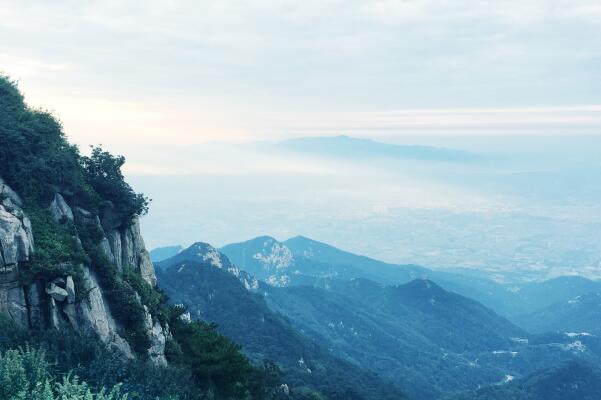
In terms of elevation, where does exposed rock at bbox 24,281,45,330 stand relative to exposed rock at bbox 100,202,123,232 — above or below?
below

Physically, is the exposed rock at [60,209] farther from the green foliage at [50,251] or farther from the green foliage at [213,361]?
the green foliage at [213,361]

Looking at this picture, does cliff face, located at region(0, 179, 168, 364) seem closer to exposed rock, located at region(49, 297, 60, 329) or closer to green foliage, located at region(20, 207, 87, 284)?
exposed rock, located at region(49, 297, 60, 329)

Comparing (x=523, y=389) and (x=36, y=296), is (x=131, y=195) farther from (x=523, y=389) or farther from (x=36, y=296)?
(x=523, y=389)

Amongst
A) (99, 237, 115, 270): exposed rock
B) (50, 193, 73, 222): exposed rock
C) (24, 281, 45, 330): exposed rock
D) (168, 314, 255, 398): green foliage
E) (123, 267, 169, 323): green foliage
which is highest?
(50, 193, 73, 222): exposed rock

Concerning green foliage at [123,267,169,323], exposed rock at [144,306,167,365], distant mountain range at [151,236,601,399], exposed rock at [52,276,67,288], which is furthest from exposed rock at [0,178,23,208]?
distant mountain range at [151,236,601,399]

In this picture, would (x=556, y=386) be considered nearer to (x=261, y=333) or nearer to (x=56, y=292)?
(x=261, y=333)

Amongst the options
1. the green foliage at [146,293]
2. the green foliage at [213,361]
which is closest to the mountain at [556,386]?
the green foliage at [213,361]

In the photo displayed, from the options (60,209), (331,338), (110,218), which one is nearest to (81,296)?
(60,209)
